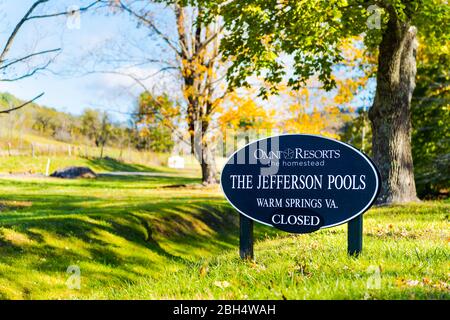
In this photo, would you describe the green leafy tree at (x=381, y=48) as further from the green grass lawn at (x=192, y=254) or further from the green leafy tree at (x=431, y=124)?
the green leafy tree at (x=431, y=124)

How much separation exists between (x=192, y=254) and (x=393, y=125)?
7.03m

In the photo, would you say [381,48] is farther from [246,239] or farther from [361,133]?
[361,133]

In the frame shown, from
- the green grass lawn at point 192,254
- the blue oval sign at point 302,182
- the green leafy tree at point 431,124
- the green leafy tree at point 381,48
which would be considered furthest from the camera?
the green leafy tree at point 431,124

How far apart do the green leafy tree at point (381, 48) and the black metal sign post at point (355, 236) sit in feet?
23.8

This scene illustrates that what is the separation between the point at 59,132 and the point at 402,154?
53711 millimetres

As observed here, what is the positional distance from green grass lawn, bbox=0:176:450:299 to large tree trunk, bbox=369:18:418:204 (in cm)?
122

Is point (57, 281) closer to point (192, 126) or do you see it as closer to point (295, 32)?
point (295, 32)

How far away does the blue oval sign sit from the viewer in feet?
23.4

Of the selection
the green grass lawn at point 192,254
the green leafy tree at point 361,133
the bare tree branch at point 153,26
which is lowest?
A: the green grass lawn at point 192,254

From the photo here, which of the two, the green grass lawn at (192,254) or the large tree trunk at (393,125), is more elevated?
the large tree trunk at (393,125)

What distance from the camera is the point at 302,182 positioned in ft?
24.0

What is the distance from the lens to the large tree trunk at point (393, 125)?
49.4ft

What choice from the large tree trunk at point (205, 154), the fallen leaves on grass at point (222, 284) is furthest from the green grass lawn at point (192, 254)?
the large tree trunk at point (205, 154)
